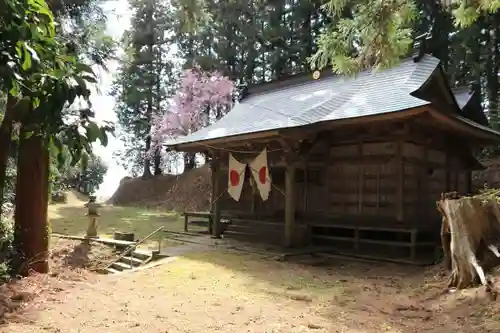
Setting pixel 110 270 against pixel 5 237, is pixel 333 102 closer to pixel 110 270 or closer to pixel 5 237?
pixel 110 270

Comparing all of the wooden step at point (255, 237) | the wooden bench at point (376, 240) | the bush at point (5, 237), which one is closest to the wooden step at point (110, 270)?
the bush at point (5, 237)

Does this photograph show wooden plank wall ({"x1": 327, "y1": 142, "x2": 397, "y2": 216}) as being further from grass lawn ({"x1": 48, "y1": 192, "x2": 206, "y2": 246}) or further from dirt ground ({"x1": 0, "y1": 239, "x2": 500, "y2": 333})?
grass lawn ({"x1": 48, "y1": 192, "x2": 206, "y2": 246})

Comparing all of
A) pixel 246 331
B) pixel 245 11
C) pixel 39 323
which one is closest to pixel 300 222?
pixel 246 331

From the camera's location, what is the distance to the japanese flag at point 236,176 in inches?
457

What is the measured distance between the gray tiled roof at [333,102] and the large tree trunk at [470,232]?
2570 millimetres

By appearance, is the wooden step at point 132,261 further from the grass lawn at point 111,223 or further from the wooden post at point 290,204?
the wooden post at point 290,204

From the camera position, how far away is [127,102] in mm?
29672

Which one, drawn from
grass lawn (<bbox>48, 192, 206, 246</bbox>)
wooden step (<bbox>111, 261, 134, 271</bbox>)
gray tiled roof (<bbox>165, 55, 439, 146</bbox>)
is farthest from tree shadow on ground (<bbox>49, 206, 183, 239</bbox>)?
gray tiled roof (<bbox>165, 55, 439, 146</bbox>)

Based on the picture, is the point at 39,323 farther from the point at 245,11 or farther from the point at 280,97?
the point at 245,11

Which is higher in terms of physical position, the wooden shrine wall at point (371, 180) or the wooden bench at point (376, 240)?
the wooden shrine wall at point (371, 180)

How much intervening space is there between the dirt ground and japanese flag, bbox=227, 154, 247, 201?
3.53 m

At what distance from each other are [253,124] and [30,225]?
6513 millimetres

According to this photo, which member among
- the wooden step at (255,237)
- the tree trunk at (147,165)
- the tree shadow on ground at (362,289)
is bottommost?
the tree shadow on ground at (362,289)

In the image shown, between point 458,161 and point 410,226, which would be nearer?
point 410,226
